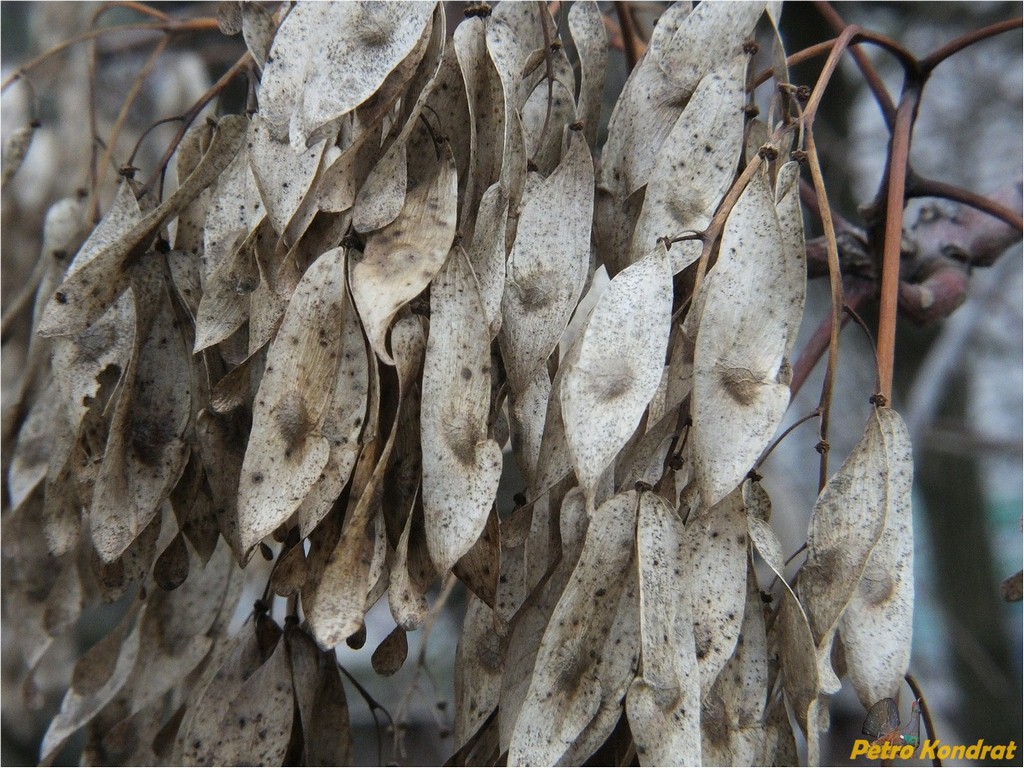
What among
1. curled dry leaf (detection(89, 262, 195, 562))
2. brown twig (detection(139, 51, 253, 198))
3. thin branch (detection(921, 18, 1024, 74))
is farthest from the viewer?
thin branch (detection(921, 18, 1024, 74))

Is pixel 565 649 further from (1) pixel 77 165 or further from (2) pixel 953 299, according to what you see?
(1) pixel 77 165

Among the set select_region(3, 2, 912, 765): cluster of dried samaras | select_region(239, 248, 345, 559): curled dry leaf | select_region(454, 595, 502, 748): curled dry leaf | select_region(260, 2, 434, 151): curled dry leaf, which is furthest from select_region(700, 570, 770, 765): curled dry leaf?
select_region(260, 2, 434, 151): curled dry leaf

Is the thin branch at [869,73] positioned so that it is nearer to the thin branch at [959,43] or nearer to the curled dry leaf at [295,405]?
the thin branch at [959,43]

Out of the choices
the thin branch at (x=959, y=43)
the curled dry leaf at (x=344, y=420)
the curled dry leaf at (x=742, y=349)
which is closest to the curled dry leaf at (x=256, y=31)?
the curled dry leaf at (x=344, y=420)

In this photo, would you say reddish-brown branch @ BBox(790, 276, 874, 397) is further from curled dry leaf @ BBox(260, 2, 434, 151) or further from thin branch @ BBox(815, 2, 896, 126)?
curled dry leaf @ BBox(260, 2, 434, 151)

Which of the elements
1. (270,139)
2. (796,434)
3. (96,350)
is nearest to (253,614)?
(96,350)

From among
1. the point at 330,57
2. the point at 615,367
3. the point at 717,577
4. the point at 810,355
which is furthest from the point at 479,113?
the point at 810,355
